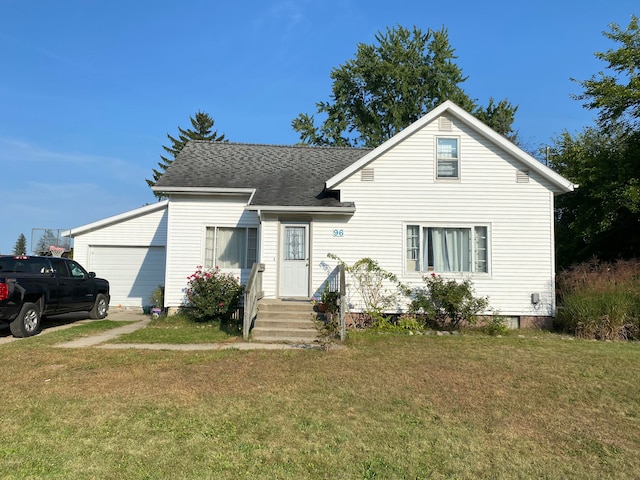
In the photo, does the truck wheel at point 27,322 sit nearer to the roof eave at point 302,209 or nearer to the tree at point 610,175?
the roof eave at point 302,209

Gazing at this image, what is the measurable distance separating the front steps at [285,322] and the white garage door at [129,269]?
21.7ft

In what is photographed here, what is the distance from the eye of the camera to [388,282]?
11.4 meters

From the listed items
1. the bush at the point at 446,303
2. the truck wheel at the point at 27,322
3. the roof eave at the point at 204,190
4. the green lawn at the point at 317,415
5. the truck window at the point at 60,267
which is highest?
the roof eave at the point at 204,190

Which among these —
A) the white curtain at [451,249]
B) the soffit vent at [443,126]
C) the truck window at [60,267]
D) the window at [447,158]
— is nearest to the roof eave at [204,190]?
the truck window at [60,267]

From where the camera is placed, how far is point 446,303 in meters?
10.6

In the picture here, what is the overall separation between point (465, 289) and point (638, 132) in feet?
38.7

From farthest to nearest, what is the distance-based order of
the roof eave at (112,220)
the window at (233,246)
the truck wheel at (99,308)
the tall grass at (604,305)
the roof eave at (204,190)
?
the roof eave at (112,220)
the truck wheel at (99,308)
the window at (233,246)
the roof eave at (204,190)
the tall grass at (604,305)

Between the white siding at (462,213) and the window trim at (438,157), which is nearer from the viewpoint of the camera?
the white siding at (462,213)

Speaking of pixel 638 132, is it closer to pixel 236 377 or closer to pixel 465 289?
pixel 465 289

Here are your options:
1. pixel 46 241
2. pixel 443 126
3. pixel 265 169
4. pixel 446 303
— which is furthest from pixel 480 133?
pixel 46 241

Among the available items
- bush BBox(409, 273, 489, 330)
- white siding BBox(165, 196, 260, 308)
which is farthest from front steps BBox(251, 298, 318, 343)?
bush BBox(409, 273, 489, 330)

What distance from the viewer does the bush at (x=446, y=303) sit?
10.6m

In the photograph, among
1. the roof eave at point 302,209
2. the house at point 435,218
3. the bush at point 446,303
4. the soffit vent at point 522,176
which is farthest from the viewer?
the soffit vent at point 522,176

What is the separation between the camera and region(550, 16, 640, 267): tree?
15.7 metres
